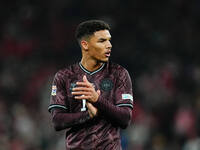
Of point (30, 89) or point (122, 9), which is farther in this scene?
point (122, 9)

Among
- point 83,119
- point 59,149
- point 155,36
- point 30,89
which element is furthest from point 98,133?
point 155,36

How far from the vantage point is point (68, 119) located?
18.9 feet

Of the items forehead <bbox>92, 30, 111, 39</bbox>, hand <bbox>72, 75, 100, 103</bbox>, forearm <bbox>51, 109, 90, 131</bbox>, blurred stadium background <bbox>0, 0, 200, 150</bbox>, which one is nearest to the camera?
hand <bbox>72, 75, 100, 103</bbox>

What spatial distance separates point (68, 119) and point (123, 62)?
8.16 meters

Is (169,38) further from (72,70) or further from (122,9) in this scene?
(72,70)

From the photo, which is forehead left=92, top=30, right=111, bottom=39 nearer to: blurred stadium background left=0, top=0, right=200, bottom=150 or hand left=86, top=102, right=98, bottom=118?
hand left=86, top=102, right=98, bottom=118

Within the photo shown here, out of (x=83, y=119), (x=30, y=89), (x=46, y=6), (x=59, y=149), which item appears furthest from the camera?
(x=46, y=6)

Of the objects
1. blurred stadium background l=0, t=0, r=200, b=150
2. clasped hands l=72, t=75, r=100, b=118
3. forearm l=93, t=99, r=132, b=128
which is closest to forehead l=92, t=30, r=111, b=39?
clasped hands l=72, t=75, r=100, b=118

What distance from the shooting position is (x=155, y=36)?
14.7 metres

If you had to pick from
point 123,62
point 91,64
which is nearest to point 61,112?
point 91,64

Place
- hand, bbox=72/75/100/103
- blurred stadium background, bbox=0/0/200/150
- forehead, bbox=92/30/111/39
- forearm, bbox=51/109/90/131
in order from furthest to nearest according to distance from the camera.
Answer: blurred stadium background, bbox=0/0/200/150 < forehead, bbox=92/30/111/39 < forearm, bbox=51/109/90/131 < hand, bbox=72/75/100/103

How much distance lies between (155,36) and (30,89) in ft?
10.3

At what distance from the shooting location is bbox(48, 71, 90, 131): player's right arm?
5.74 metres

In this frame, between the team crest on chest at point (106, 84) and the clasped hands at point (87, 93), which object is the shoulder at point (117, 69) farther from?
the clasped hands at point (87, 93)
